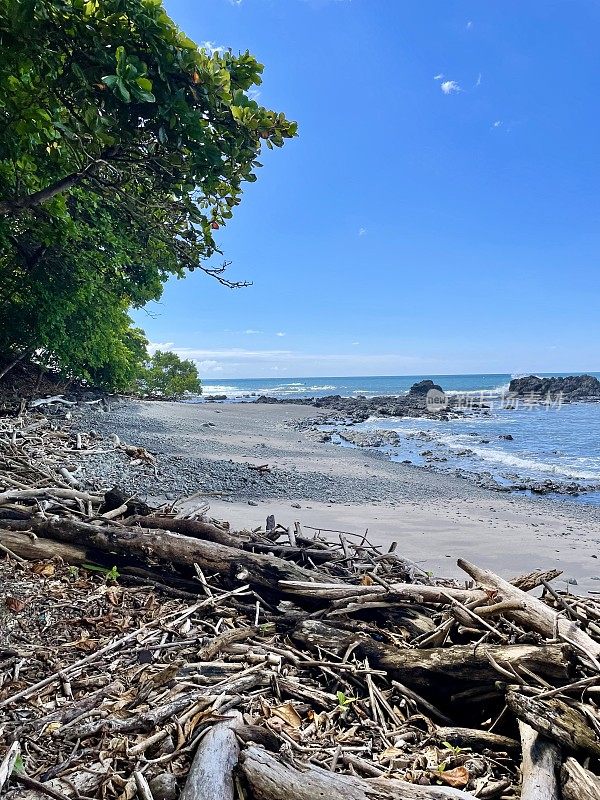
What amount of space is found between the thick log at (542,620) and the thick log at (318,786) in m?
1.13

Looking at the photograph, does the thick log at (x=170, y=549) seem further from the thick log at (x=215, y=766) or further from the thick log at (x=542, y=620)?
the thick log at (x=215, y=766)

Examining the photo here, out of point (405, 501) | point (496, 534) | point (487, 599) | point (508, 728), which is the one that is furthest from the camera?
point (405, 501)

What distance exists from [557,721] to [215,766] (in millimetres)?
1621

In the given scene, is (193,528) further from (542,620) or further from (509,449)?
(509,449)

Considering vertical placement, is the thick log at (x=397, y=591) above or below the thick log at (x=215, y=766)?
above

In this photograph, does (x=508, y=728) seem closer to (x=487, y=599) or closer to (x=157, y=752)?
(x=487, y=599)

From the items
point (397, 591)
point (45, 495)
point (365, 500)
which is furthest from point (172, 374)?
point (397, 591)

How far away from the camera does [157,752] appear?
228 centimetres

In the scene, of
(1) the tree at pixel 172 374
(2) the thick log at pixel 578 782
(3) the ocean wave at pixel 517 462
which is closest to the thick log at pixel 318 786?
(2) the thick log at pixel 578 782

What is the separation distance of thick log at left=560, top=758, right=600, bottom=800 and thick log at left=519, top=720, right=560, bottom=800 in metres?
0.04

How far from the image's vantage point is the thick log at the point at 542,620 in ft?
8.77

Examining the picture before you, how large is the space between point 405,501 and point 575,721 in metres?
9.24

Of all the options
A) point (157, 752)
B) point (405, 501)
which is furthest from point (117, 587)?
point (405, 501)

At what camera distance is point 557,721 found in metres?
2.24
